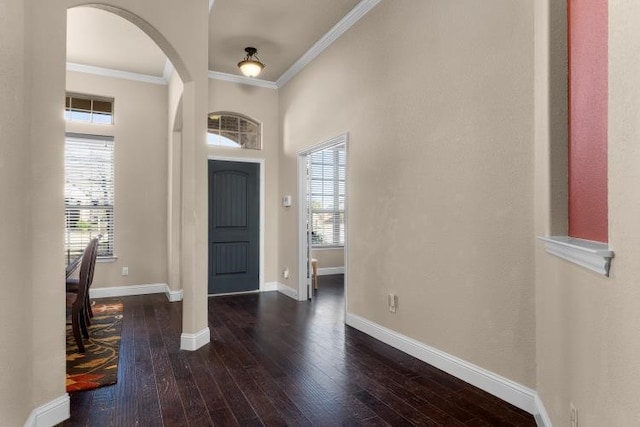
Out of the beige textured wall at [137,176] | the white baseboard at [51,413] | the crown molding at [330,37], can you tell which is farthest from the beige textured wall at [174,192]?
the white baseboard at [51,413]

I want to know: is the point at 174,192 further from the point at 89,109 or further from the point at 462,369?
the point at 462,369

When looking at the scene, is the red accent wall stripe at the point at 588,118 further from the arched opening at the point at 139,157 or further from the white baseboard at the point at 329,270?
the white baseboard at the point at 329,270

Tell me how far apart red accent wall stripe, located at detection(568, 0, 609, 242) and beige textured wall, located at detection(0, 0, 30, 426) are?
2.46 m

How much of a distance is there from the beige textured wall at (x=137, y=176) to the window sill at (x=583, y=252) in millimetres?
5398

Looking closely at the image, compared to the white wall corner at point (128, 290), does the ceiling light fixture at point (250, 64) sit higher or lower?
higher

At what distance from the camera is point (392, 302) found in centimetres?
347

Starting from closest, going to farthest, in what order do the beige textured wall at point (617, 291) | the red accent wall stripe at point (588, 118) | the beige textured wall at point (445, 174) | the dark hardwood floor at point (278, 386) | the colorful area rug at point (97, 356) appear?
the beige textured wall at point (617, 291)
the red accent wall stripe at point (588, 118)
the dark hardwood floor at point (278, 386)
the beige textured wall at point (445, 174)
the colorful area rug at point (97, 356)

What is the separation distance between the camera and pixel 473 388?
2586 millimetres

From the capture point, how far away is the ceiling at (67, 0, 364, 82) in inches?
157

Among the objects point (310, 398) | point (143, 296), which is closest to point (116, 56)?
point (143, 296)

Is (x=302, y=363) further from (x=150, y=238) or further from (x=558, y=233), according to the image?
(x=150, y=238)

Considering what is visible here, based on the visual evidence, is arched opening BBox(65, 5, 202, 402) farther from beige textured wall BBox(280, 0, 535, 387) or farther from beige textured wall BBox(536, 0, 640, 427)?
beige textured wall BBox(536, 0, 640, 427)

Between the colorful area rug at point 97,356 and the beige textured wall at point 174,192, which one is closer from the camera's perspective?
the colorful area rug at point 97,356

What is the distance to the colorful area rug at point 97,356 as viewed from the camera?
274cm
